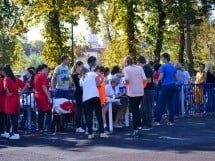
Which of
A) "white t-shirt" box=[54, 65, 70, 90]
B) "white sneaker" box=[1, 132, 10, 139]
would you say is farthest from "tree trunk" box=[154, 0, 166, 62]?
"white sneaker" box=[1, 132, 10, 139]

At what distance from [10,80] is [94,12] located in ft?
79.4

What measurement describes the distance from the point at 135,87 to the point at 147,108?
6.83ft

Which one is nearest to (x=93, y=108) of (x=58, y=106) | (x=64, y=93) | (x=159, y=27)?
(x=58, y=106)

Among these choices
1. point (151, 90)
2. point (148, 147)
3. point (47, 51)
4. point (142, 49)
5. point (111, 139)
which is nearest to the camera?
point (148, 147)

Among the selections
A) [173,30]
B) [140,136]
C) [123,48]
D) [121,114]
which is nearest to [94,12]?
[123,48]

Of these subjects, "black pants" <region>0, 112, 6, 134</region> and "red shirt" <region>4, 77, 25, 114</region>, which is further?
"black pants" <region>0, 112, 6, 134</region>

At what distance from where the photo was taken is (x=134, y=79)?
13.8 metres

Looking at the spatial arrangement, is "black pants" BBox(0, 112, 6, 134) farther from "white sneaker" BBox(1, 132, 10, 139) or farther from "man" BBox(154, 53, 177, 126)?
"man" BBox(154, 53, 177, 126)

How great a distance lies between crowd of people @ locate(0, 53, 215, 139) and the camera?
13656mm

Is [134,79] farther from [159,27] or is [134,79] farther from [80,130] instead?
[159,27]

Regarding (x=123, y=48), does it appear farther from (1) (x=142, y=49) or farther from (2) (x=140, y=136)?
(2) (x=140, y=136)

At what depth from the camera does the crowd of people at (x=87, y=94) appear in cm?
1366

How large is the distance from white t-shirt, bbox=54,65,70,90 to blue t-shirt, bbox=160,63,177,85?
2.82m

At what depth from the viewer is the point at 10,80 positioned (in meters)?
14.1
